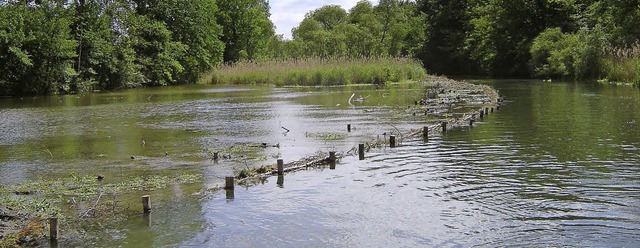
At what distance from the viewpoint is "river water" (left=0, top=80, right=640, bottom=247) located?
7.87m

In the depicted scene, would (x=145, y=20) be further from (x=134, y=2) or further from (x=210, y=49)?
(x=210, y=49)

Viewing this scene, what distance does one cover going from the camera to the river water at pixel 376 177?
787 cm

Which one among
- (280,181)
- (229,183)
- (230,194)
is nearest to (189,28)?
(280,181)

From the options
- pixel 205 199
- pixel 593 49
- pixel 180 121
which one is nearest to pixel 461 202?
pixel 205 199

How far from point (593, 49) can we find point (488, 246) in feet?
119

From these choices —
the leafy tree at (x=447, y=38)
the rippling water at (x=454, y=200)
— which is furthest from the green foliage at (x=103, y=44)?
the rippling water at (x=454, y=200)

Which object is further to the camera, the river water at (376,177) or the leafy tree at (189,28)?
the leafy tree at (189,28)

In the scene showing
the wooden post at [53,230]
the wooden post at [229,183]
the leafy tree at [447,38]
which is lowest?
the wooden post at [53,230]

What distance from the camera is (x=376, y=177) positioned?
10969 millimetres

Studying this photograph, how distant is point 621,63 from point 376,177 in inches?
1188

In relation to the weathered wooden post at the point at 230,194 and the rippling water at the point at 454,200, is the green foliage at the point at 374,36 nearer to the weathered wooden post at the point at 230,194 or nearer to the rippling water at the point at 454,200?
the rippling water at the point at 454,200

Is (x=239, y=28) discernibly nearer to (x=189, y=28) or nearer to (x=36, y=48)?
(x=189, y=28)

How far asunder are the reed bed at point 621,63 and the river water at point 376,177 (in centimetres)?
1477

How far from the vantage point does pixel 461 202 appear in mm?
9156
